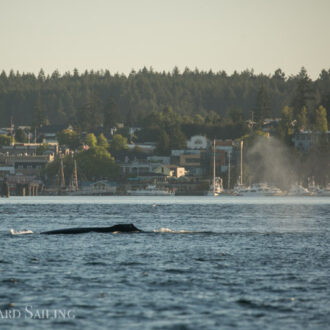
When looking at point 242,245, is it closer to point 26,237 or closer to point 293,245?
point 293,245

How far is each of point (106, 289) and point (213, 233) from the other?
3391 centimetres

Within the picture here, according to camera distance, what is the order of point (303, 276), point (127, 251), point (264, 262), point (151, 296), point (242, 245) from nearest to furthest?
1. point (151, 296)
2. point (303, 276)
3. point (264, 262)
4. point (127, 251)
5. point (242, 245)

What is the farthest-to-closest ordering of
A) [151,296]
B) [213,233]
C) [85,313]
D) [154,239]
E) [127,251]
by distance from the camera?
[213,233] < [154,239] < [127,251] < [151,296] < [85,313]

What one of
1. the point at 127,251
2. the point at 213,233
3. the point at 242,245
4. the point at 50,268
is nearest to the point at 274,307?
the point at 50,268

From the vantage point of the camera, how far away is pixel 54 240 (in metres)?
64.0

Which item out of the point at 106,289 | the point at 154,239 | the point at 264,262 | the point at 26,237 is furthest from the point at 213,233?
the point at 106,289

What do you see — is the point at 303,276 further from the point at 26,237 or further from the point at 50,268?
the point at 26,237

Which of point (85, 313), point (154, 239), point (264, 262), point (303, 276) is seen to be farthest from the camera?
point (154, 239)

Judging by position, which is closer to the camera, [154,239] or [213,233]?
[154,239]

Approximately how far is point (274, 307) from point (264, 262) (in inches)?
564

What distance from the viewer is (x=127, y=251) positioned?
56.2 meters

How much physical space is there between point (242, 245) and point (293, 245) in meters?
3.12

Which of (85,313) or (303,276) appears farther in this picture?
(303,276)

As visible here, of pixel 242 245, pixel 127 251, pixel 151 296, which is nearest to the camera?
pixel 151 296
